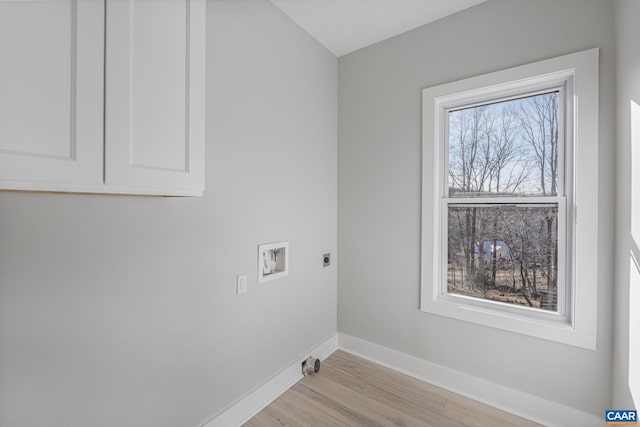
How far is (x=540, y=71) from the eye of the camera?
1681 millimetres

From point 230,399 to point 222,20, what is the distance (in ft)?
7.18

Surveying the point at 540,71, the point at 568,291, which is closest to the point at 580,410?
the point at 568,291

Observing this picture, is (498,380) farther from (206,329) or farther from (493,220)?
(206,329)

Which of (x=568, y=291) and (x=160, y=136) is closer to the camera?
(x=160, y=136)

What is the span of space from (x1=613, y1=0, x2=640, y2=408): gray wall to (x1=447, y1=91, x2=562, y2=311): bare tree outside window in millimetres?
323

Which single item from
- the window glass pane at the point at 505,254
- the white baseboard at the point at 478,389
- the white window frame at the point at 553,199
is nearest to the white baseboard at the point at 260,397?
the white baseboard at the point at 478,389

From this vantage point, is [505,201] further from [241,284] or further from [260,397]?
[260,397]

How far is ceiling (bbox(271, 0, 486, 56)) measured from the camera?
6.24ft

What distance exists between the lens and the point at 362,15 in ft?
6.61

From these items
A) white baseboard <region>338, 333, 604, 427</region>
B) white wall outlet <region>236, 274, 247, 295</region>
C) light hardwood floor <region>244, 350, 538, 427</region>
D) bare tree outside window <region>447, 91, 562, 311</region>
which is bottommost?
light hardwood floor <region>244, 350, 538, 427</region>

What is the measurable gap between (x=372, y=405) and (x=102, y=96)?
2.15 m

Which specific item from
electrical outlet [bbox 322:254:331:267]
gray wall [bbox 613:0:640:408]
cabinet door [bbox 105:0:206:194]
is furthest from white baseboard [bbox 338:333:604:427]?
cabinet door [bbox 105:0:206:194]

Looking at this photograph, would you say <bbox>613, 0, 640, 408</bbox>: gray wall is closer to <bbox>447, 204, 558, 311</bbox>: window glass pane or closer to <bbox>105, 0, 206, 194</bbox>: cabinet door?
<bbox>447, 204, 558, 311</bbox>: window glass pane

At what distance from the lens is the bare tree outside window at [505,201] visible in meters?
1.77
